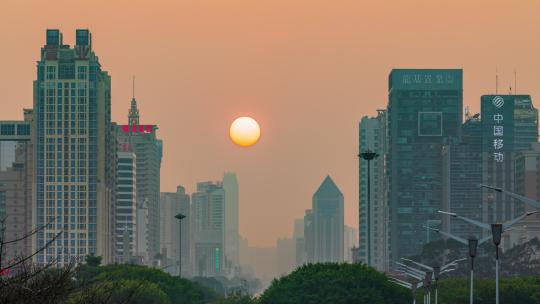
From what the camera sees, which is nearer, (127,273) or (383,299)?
(383,299)

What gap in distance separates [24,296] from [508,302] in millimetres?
114104

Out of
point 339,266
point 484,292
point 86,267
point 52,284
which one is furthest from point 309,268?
point 52,284

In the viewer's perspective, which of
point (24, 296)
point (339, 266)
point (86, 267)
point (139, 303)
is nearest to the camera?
point (24, 296)

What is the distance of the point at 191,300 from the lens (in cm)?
17212

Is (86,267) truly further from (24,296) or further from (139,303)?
(24,296)

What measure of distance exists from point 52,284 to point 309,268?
393ft

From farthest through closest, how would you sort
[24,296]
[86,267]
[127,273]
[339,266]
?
[86,267] < [127,273] < [339,266] < [24,296]

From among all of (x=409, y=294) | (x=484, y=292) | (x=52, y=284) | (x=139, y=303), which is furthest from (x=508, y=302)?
(x=52, y=284)

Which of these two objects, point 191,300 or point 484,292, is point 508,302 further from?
point 191,300

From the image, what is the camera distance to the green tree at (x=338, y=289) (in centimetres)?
14562

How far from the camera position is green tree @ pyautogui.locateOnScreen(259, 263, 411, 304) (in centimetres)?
14562

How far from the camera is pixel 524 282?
148250 mm

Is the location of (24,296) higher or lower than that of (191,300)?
higher

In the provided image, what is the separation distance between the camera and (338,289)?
Answer: 146 m
